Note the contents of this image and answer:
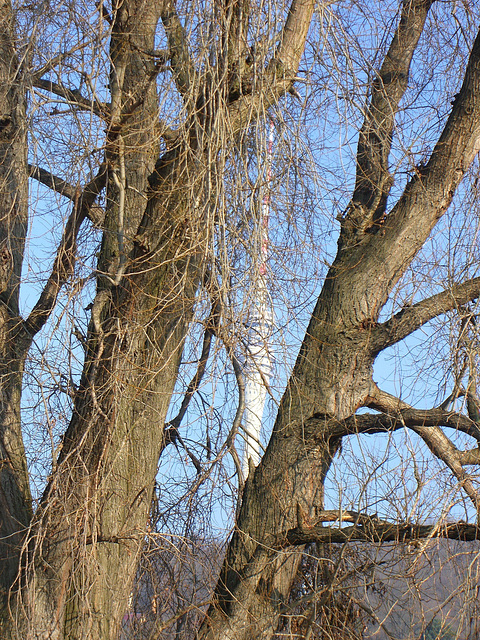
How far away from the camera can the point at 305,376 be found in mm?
4680

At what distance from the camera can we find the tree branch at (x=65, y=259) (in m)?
3.70

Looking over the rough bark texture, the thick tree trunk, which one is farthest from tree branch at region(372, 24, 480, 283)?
the thick tree trunk

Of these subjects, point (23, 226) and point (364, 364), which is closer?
point (23, 226)

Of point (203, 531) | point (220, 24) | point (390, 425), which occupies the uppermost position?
point (220, 24)

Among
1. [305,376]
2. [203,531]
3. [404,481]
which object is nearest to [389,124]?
[305,376]

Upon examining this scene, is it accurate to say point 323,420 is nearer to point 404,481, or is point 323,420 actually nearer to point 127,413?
point 404,481

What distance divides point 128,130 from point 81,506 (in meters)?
1.92

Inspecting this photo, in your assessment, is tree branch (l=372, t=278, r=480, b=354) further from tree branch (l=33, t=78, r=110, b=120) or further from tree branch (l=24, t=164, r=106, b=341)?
tree branch (l=33, t=78, r=110, b=120)

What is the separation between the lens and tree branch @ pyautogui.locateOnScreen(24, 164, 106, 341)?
3.70 metres

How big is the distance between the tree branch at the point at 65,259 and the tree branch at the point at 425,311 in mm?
1974

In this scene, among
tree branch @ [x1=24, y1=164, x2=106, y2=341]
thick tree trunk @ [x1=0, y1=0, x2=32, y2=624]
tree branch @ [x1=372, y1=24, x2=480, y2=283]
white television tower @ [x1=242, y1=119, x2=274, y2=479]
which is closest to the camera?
white television tower @ [x1=242, y1=119, x2=274, y2=479]

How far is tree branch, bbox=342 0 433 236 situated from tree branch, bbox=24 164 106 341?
Result: 6.09ft

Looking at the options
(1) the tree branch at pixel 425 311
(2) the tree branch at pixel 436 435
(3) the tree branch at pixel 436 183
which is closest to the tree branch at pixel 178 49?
(3) the tree branch at pixel 436 183

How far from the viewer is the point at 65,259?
12.5ft
